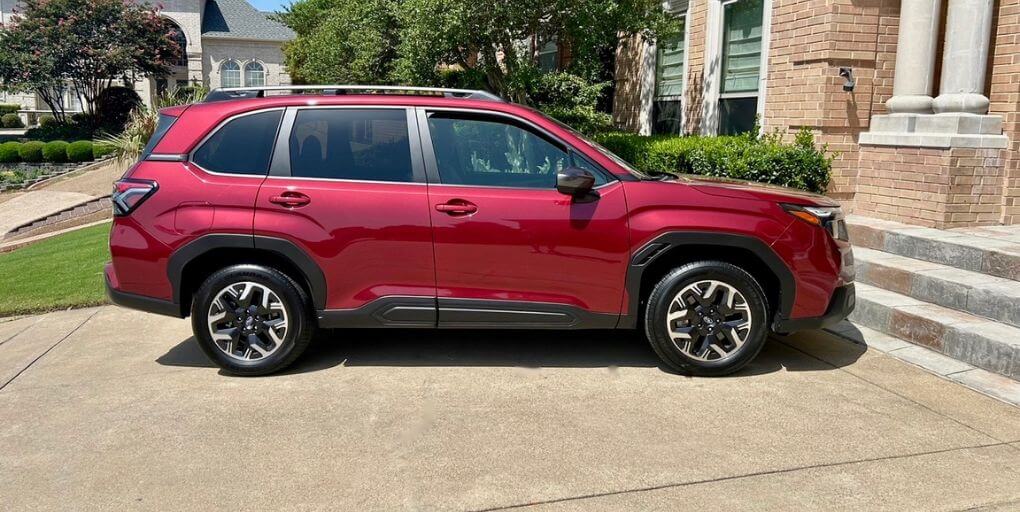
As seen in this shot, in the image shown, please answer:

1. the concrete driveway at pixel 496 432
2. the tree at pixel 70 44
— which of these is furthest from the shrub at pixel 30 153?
the concrete driveway at pixel 496 432

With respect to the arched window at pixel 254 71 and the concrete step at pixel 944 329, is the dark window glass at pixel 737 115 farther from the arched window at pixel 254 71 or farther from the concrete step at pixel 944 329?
the arched window at pixel 254 71

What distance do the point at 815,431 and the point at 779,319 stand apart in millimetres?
1000

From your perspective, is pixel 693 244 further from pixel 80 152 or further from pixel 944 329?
pixel 80 152

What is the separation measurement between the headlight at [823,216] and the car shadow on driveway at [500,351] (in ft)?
3.15

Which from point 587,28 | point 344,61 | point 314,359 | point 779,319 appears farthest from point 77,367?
point 344,61

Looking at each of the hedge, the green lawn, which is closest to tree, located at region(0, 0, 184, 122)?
the green lawn

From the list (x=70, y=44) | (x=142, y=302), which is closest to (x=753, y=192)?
(x=142, y=302)

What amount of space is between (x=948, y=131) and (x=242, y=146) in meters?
6.54

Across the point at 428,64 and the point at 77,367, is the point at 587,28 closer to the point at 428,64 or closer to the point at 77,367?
the point at 428,64

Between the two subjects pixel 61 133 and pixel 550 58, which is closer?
pixel 550 58

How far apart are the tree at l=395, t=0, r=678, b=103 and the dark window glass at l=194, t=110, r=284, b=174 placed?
4.40 metres

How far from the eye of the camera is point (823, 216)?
5.13m

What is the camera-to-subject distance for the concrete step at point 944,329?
5.15m

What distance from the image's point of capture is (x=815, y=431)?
4281 mm
